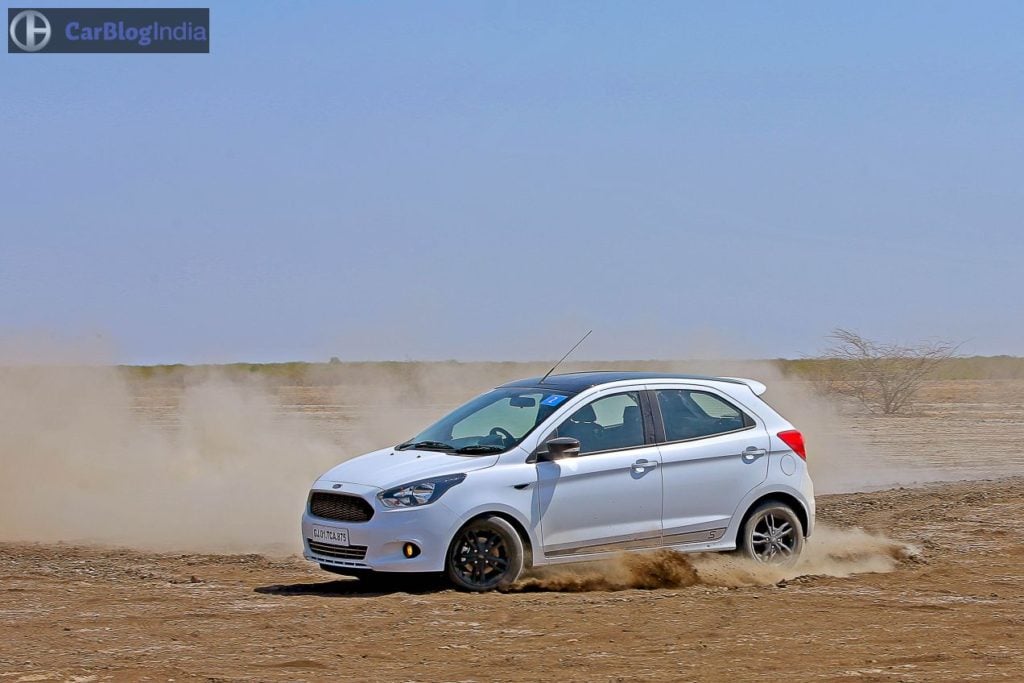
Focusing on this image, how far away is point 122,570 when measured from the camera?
12.1 meters

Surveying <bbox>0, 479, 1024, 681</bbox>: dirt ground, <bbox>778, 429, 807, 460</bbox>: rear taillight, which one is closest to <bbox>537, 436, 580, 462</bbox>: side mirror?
<bbox>0, 479, 1024, 681</bbox>: dirt ground

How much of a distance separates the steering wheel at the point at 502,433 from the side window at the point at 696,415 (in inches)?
51.5

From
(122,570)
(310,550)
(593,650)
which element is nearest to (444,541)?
(310,550)

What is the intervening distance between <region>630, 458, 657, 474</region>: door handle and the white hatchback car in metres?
0.01

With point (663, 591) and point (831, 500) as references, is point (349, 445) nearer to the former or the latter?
point (831, 500)

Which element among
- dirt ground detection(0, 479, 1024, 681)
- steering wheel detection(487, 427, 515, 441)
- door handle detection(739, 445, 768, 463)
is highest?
steering wheel detection(487, 427, 515, 441)

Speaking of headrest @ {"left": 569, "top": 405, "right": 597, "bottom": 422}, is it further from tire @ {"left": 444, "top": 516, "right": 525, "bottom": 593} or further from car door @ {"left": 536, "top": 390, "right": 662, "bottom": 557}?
tire @ {"left": 444, "top": 516, "right": 525, "bottom": 593}

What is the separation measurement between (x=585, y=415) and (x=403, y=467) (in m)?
1.55

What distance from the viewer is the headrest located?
10.8 metres

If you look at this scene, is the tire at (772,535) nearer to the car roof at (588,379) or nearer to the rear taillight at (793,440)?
the rear taillight at (793,440)

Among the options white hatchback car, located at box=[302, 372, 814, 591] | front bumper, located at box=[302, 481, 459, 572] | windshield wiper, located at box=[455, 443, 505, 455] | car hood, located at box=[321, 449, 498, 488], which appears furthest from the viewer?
windshield wiper, located at box=[455, 443, 505, 455]

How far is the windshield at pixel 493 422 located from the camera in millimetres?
10625

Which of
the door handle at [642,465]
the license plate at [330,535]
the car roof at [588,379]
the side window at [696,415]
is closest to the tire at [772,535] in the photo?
the side window at [696,415]

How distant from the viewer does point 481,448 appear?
10.5 metres
